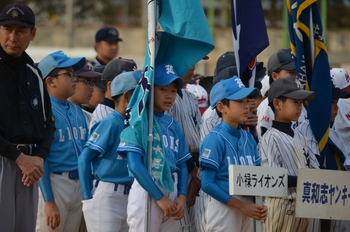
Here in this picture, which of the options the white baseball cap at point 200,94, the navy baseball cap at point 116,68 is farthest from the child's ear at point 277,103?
the white baseball cap at point 200,94

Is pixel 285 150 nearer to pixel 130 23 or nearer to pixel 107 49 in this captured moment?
Answer: pixel 107 49

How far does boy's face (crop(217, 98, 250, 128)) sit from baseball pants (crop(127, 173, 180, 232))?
0.76m

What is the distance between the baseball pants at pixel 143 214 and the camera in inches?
229

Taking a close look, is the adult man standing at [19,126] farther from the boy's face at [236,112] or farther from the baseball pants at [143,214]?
the boy's face at [236,112]

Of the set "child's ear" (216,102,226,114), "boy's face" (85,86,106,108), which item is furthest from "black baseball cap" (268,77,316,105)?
"boy's face" (85,86,106,108)

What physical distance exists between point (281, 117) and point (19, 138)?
8.09 feet

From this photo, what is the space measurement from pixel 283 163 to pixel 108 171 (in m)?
1.55

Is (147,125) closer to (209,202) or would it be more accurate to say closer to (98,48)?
(209,202)

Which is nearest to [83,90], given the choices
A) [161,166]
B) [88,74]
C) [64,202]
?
[88,74]

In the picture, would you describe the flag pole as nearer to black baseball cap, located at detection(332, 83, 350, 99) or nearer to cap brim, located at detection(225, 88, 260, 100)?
cap brim, located at detection(225, 88, 260, 100)

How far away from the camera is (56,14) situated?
27.4 metres

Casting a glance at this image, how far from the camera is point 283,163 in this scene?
256 inches

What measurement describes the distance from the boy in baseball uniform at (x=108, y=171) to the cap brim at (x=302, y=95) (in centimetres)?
138

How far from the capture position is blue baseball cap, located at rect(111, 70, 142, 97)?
257 inches
